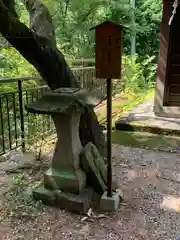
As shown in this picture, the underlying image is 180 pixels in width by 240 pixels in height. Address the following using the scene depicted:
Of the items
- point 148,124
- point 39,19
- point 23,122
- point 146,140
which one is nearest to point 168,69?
point 148,124

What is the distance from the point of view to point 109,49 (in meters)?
2.10

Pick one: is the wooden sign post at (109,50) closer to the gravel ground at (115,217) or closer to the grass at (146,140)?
the gravel ground at (115,217)

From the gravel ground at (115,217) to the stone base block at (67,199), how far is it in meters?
0.05

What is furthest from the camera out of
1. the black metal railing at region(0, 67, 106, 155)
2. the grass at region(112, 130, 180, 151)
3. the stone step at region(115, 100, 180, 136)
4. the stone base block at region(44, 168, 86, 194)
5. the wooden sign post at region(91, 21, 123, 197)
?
the stone step at region(115, 100, 180, 136)

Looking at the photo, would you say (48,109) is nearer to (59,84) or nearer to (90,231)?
(59,84)

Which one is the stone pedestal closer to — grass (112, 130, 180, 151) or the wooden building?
grass (112, 130, 180, 151)

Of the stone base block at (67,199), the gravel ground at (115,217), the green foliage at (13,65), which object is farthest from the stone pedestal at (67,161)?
the green foliage at (13,65)

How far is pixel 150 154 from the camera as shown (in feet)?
11.8

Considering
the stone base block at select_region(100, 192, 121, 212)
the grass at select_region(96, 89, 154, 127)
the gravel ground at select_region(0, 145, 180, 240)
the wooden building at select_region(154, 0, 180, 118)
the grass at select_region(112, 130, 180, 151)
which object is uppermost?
the wooden building at select_region(154, 0, 180, 118)

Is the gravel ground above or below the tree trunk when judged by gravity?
below

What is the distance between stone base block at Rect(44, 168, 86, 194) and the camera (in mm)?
2391

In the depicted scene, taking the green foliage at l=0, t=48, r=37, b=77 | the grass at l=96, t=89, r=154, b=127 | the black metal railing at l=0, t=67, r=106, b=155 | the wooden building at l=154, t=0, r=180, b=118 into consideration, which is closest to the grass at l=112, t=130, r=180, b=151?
the grass at l=96, t=89, r=154, b=127

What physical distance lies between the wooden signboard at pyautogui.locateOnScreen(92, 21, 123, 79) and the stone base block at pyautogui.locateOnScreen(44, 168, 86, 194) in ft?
2.89

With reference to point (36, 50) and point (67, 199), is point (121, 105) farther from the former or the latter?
point (67, 199)
